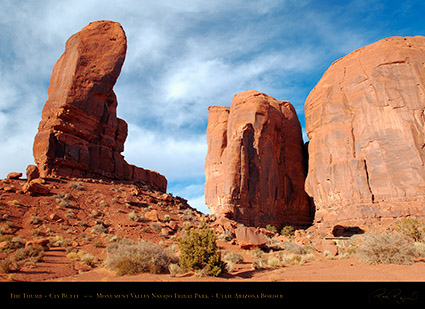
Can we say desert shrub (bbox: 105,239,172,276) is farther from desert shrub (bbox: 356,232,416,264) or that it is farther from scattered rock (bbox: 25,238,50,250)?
desert shrub (bbox: 356,232,416,264)

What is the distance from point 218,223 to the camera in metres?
22.3

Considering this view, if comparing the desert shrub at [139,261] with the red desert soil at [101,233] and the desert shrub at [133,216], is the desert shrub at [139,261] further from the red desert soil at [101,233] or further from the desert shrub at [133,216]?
the desert shrub at [133,216]

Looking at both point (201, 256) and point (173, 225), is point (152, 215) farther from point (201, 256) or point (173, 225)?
point (201, 256)

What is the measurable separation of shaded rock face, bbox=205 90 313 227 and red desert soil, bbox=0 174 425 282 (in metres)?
11.2

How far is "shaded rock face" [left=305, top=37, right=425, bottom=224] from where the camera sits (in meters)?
29.5

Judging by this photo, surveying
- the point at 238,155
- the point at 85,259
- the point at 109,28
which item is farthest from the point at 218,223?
the point at 109,28

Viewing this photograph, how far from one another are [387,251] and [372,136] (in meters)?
24.2
